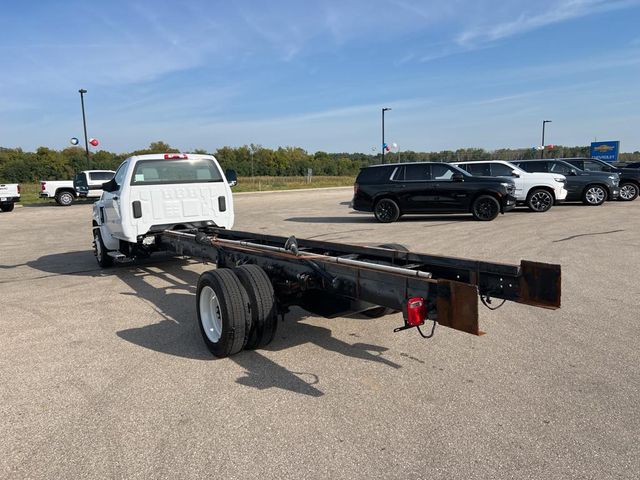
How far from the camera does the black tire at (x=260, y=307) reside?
4.05 meters

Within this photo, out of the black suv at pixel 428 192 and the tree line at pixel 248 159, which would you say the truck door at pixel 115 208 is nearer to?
the black suv at pixel 428 192

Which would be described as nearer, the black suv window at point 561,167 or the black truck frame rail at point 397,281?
the black truck frame rail at point 397,281

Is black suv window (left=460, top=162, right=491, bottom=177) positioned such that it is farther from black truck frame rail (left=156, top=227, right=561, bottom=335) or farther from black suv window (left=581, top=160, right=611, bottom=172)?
black truck frame rail (left=156, top=227, right=561, bottom=335)

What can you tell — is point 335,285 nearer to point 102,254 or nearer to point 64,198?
point 102,254

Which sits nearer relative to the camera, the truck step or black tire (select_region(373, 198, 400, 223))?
the truck step

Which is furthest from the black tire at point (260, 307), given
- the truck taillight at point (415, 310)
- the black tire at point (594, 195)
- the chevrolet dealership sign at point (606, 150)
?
the chevrolet dealership sign at point (606, 150)

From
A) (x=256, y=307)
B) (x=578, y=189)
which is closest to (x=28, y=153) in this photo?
(x=578, y=189)

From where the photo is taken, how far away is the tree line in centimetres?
5431

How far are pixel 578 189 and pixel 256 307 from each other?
55.3ft

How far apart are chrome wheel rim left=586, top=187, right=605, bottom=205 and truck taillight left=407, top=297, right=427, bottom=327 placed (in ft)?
56.0

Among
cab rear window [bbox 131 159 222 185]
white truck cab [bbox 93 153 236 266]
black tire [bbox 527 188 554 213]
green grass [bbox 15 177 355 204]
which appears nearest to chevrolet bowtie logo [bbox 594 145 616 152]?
green grass [bbox 15 177 355 204]

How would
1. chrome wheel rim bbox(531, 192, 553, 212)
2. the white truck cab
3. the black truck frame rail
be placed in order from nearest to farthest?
the black truck frame rail
the white truck cab
chrome wheel rim bbox(531, 192, 553, 212)

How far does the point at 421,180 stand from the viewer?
565 inches

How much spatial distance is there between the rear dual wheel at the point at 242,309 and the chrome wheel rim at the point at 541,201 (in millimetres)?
13929
